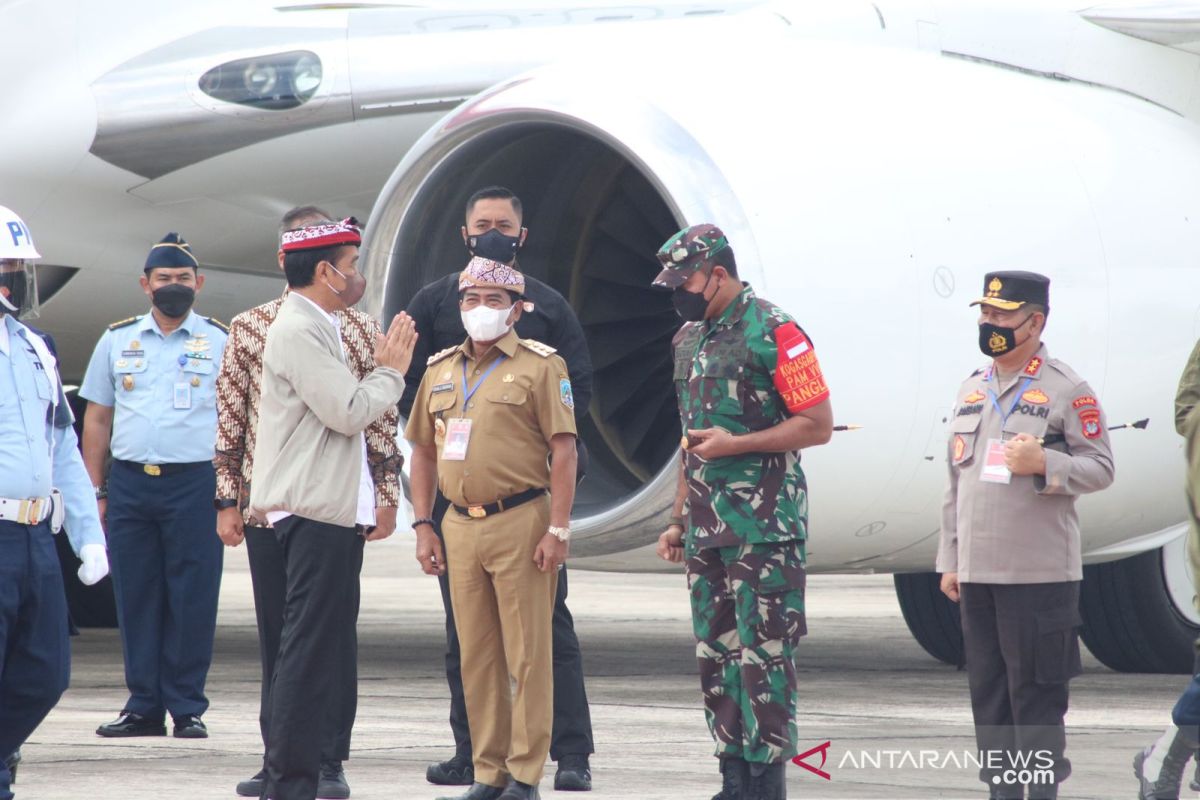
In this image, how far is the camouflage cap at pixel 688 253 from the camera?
5.33m

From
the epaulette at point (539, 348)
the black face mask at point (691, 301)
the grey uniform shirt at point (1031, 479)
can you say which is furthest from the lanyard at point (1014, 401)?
the epaulette at point (539, 348)

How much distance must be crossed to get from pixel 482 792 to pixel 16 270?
1.76 m

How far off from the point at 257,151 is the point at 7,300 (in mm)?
3051

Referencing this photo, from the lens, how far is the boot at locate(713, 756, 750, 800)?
5.17 m

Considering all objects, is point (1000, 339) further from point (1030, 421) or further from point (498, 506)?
point (498, 506)

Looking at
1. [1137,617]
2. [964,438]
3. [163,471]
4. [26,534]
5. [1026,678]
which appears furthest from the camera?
[1137,617]

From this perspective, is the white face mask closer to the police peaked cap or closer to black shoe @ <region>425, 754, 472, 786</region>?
black shoe @ <region>425, 754, 472, 786</region>

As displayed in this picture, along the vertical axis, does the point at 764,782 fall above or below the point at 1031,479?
below

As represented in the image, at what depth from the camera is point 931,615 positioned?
9375 mm

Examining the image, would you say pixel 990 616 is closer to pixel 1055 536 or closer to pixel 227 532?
pixel 1055 536

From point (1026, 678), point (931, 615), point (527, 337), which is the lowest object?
Result: point (931, 615)

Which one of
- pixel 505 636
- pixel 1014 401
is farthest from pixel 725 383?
pixel 505 636

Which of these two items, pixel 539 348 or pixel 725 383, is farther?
pixel 539 348

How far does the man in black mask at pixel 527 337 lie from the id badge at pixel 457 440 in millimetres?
520
